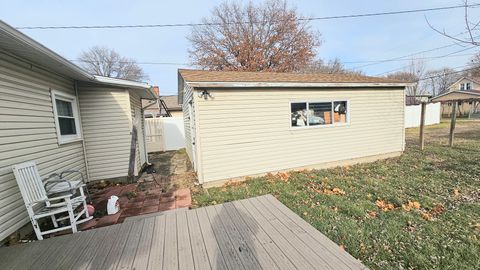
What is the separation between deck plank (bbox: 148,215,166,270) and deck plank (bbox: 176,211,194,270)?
0.58 feet

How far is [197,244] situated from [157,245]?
44cm

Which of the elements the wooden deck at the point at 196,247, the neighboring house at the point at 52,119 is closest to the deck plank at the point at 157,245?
the wooden deck at the point at 196,247

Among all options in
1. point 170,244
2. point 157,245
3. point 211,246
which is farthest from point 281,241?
point 157,245

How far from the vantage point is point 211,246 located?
2.18 meters

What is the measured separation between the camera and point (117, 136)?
19.5ft

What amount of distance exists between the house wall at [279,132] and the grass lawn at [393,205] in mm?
509

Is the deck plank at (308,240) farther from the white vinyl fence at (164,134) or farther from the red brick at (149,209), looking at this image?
the white vinyl fence at (164,134)

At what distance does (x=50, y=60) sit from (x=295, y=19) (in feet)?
66.6

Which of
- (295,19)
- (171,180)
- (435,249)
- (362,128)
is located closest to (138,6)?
(171,180)

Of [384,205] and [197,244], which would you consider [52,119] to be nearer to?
[197,244]

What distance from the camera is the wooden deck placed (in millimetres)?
1915

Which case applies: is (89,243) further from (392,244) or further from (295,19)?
(295,19)

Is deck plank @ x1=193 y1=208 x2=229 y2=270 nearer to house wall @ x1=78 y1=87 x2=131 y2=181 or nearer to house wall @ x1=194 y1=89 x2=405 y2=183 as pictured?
house wall @ x1=194 y1=89 x2=405 y2=183

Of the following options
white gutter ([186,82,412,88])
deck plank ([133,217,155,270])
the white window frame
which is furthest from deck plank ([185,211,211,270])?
the white window frame
